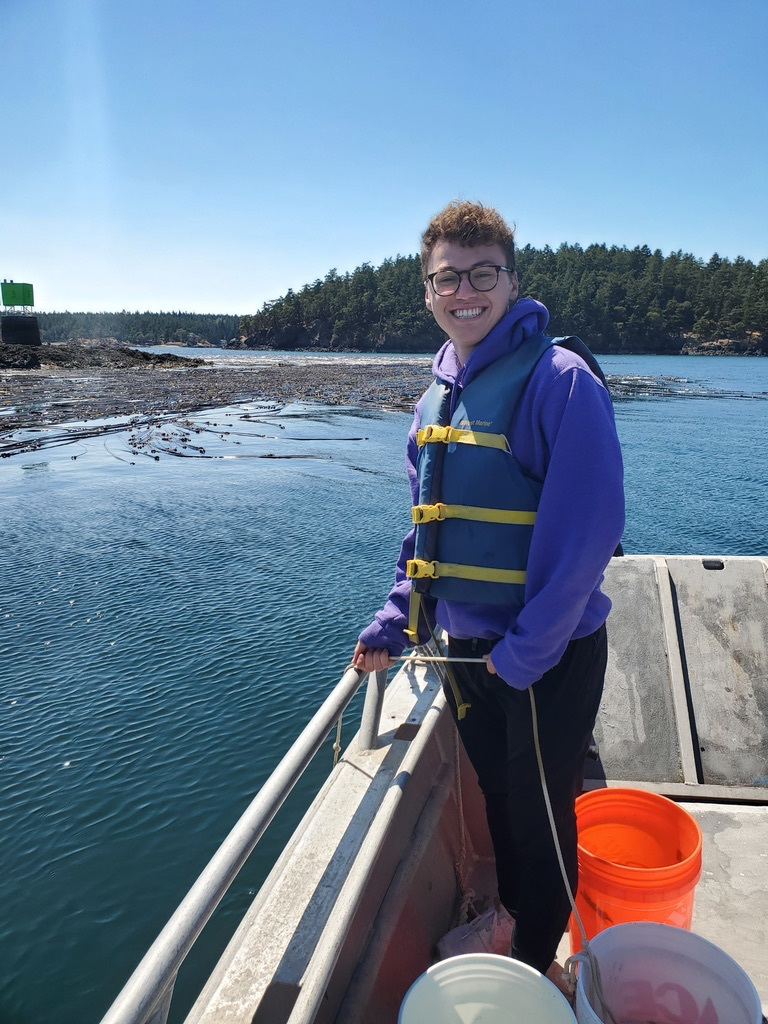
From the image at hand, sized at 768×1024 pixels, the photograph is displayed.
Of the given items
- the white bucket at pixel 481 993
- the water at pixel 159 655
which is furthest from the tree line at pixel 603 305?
the white bucket at pixel 481 993

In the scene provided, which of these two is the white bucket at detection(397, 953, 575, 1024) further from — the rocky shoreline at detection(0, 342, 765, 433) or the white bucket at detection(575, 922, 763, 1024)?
the rocky shoreline at detection(0, 342, 765, 433)

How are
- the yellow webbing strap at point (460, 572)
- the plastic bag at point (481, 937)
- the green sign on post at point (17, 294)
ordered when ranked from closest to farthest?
the yellow webbing strap at point (460, 572) < the plastic bag at point (481, 937) < the green sign on post at point (17, 294)

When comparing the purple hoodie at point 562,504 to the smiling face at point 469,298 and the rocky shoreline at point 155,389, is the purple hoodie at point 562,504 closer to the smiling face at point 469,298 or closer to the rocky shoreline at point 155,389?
the smiling face at point 469,298

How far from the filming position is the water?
4895 millimetres

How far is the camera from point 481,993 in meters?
2.00

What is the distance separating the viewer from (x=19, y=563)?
465 inches

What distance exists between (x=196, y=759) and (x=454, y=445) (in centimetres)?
533

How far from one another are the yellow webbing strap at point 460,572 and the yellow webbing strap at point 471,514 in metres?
0.15

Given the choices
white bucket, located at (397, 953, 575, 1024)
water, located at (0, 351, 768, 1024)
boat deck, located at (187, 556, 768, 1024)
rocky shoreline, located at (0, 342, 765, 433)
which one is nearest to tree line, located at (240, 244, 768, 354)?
rocky shoreline, located at (0, 342, 765, 433)

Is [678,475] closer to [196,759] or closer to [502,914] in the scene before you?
[196,759]

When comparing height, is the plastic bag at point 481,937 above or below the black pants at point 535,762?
below

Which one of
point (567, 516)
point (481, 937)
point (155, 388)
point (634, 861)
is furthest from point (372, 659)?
point (155, 388)

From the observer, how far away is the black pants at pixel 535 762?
2.12 metres

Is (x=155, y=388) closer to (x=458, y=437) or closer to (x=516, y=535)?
(x=458, y=437)
